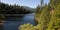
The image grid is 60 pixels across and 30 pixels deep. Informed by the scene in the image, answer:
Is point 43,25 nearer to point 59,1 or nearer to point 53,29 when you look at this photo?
point 53,29

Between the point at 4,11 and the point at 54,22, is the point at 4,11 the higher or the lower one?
the lower one

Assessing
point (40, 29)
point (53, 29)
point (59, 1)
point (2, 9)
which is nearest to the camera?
point (53, 29)

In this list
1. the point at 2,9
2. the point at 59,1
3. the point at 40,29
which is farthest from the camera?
the point at 2,9

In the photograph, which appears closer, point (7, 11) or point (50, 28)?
point (50, 28)

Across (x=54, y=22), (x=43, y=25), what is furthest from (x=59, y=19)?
(x=43, y=25)

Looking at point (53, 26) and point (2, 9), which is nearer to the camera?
point (53, 26)

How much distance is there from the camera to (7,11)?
65.9m

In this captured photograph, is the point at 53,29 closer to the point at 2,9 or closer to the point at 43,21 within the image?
the point at 43,21

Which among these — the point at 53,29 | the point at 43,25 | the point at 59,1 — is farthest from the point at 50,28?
the point at 59,1

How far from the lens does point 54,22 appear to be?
9.53 m

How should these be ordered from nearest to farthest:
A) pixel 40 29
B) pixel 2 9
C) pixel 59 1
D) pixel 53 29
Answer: pixel 53 29, pixel 40 29, pixel 59 1, pixel 2 9

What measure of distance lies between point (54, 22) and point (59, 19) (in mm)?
270

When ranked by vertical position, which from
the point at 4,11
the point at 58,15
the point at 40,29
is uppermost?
the point at 58,15

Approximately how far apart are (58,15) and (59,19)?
397mm
